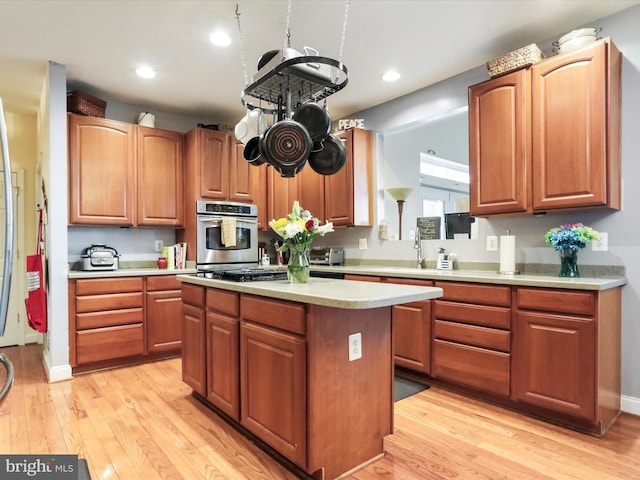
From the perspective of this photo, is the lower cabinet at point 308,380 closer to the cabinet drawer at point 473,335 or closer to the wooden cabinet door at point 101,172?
the cabinet drawer at point 473,335

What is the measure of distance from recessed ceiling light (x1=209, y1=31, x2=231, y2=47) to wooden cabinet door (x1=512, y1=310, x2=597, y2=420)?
2.79 m

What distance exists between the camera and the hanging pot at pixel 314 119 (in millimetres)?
2117

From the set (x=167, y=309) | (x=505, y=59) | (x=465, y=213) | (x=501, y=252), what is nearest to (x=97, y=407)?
(x=167, y=309)

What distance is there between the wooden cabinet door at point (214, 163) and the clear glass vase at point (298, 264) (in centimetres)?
233

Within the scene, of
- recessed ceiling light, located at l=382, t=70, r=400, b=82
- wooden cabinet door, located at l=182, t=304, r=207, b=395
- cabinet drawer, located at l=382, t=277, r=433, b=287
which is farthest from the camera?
recessed ceiling light, located at l=382, t=70, r=400, b=82

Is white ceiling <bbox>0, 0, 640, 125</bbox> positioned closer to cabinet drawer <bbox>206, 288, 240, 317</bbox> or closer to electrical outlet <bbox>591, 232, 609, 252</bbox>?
electrical outlet <bbox>591, 232, 609, 252</bbox>

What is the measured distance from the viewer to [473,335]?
110 inches

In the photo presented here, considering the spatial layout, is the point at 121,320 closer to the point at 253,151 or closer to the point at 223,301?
the point at 223,301

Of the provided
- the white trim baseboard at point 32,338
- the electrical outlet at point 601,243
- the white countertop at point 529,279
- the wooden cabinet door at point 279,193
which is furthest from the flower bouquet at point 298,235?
the white trim baseboard at point 32,338

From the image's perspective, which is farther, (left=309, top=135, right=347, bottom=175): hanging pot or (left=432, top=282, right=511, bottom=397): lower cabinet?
(left=432, top=282, right=511, bottom=397): lower cabinet

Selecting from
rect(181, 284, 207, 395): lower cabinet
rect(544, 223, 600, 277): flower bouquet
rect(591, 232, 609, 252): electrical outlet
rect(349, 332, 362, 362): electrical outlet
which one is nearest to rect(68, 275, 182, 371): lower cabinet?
rect(181, 284, 207, 395): lower cabinet

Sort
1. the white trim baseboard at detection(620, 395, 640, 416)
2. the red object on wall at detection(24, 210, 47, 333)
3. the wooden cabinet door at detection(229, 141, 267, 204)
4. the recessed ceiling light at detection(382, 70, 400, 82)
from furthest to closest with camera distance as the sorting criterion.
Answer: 1. the wooden cabinet door at detection(229, 141, 267, 204)
2. the recessed ceiling light at detection(382, 70, 400, 82)
3. the red object on wall at detection(24, 210, 47, 333)
4. the white trim baseboard at detection(620, 395, 640, 416)

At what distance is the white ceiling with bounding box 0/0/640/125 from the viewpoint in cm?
256

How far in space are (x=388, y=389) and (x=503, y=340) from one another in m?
1.01
